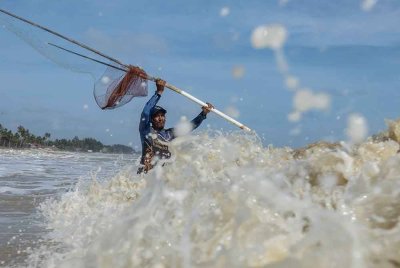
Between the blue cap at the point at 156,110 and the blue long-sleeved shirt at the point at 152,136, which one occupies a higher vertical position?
the blue cap at the point at 156,110

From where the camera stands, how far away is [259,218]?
276cm

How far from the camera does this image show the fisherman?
30.2 ft

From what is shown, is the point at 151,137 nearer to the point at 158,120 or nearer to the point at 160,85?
the point at 158,120

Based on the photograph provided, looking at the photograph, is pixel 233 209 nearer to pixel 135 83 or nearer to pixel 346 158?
pixel 346 158

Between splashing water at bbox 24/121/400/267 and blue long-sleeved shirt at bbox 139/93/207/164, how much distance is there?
5.38m

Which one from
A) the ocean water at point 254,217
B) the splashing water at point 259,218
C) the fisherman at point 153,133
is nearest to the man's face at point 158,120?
the fisherman at point 153,133

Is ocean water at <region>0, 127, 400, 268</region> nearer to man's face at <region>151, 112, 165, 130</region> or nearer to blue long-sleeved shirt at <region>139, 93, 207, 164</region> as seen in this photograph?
blue long-sleeved shirt at <region>139, 93, 207, 164</region>

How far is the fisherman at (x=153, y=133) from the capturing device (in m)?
9.21

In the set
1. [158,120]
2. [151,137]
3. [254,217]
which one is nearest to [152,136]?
[151,137]

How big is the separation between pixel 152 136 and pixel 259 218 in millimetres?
6504

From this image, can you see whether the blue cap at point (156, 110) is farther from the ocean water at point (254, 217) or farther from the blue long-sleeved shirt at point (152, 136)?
the ocean water at point (254, 217)

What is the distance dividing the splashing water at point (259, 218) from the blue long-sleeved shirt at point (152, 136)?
5382 millimetres

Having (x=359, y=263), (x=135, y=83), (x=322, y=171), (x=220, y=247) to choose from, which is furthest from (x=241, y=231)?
(x=135, y=83)

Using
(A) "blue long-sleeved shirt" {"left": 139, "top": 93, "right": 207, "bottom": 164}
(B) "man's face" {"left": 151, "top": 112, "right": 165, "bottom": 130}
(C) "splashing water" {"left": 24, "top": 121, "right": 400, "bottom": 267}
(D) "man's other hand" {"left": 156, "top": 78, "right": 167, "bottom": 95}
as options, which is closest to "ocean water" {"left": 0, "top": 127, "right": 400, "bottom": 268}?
(C) "splashing water" {"left": 24, "top": 121, "right": 400, "bottom": 267}
